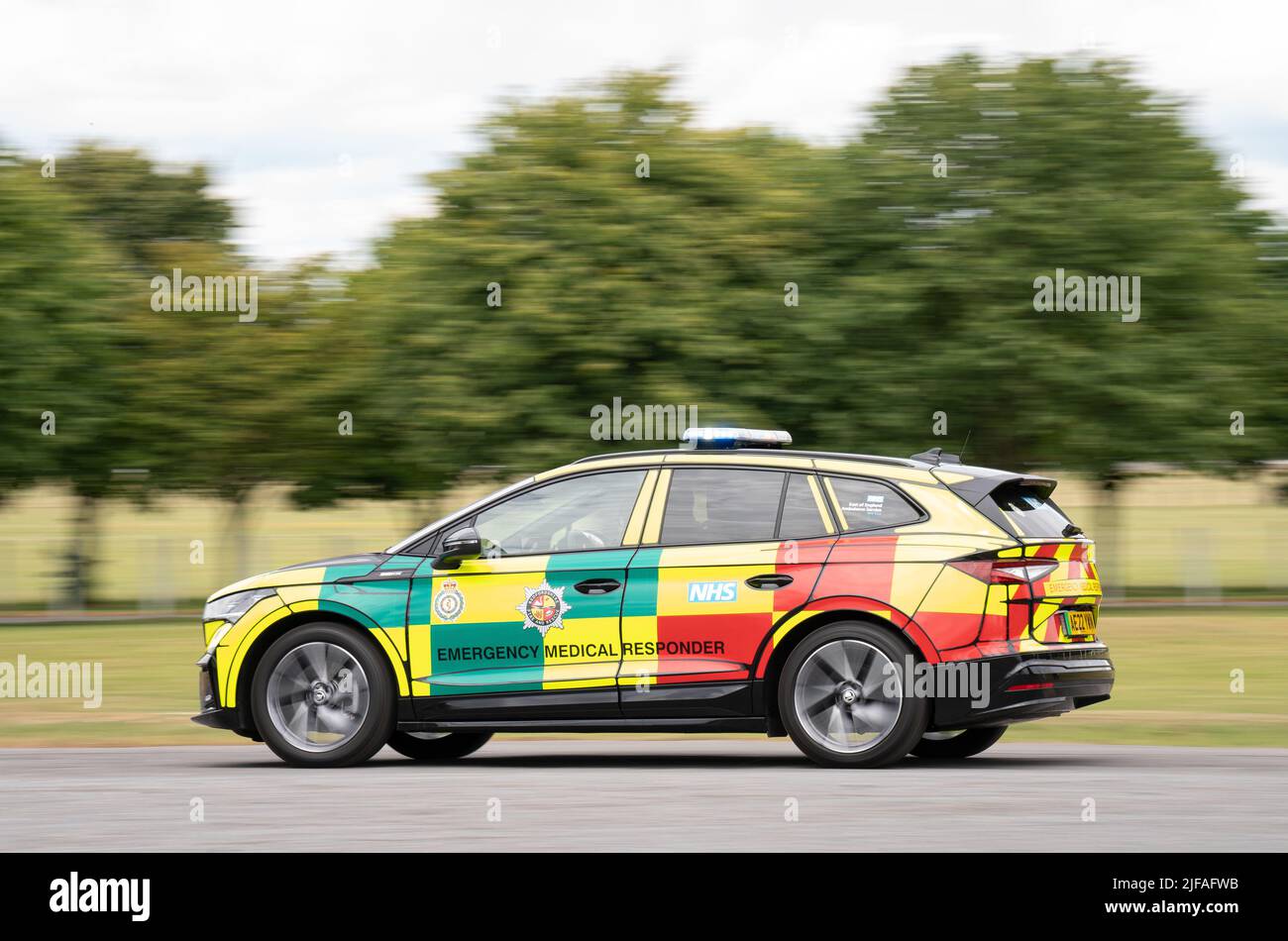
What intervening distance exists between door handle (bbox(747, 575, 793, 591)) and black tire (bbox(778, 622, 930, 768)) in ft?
1.05

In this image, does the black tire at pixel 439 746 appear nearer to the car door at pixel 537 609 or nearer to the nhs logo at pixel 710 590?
the car door at pixel 537 609

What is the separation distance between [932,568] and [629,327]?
2048cm

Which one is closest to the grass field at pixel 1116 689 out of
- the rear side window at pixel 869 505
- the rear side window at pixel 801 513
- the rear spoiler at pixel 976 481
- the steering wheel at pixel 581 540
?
the rear spoiler at pixel 976 481

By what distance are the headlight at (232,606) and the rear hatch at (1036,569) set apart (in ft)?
13.1

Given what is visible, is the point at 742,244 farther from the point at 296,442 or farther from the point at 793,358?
the point at 296,442

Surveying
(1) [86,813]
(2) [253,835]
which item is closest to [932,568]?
(2) [253,835]

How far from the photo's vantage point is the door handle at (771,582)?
32.2 ft

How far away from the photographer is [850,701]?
32.0 feet

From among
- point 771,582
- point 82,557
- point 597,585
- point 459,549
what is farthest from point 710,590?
point 82,557

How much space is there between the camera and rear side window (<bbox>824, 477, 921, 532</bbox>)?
9.95m

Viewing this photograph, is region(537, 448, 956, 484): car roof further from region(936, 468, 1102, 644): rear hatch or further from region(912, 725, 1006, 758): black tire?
region(912, 725, 1006, 758): black tire

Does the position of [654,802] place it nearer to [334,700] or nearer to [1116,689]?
[334,700]

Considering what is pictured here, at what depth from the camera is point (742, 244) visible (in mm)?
31219

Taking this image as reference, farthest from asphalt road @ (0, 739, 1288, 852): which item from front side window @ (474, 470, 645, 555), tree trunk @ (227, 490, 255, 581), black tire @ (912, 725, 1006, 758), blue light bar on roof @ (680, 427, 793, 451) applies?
tree trunk @ (227, 490, 255, 581)
